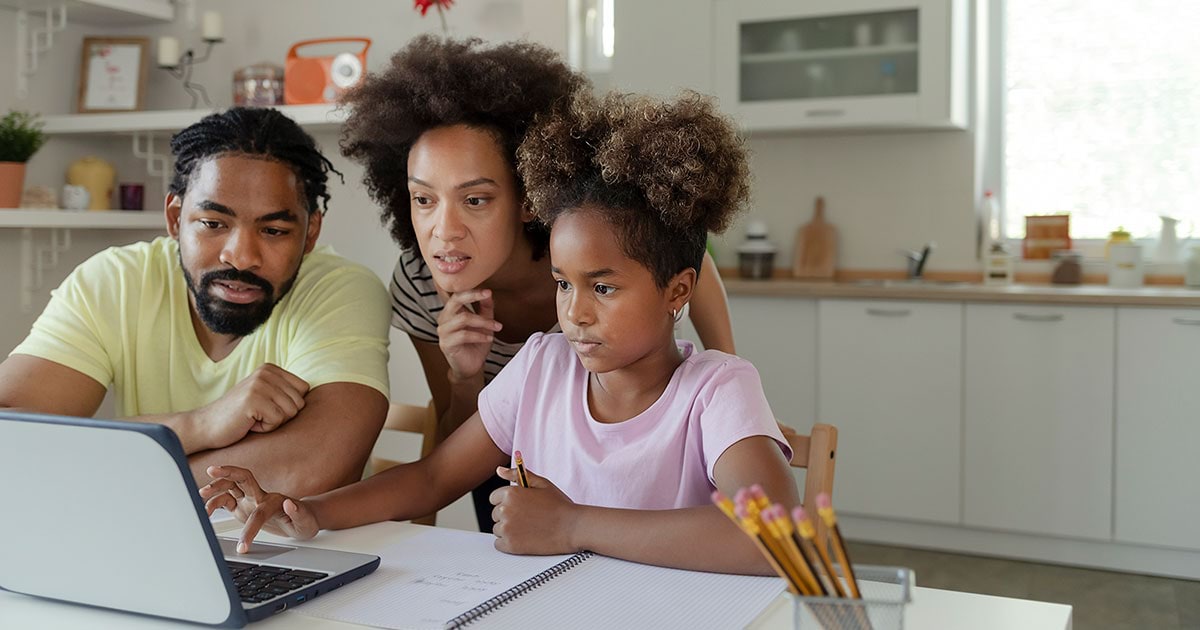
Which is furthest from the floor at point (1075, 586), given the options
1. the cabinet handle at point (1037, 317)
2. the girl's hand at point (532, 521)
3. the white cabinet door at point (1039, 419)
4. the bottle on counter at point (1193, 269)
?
the girl's hand at point (532, 521)

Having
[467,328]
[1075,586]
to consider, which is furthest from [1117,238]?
[467,328]

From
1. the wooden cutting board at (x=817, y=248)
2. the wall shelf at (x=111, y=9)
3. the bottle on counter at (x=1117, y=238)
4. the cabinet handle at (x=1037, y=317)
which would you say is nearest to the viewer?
the cabinet handle at (x=1037, y=317)

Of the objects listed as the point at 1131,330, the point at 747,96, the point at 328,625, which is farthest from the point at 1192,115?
the point at 328,625

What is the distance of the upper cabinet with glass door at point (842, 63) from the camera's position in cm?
396

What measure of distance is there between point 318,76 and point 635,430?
2689 millimetres

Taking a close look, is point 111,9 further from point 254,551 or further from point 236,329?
point 254,551

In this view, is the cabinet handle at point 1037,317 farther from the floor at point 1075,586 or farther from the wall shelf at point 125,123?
the wall shelf at point 125,123

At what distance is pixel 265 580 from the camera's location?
113cm

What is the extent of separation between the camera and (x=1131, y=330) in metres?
3.56

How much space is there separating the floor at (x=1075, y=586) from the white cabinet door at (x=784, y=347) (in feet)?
1.83

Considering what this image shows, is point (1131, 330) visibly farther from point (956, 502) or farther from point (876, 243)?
point (876, 243)

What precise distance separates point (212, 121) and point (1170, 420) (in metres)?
3.00

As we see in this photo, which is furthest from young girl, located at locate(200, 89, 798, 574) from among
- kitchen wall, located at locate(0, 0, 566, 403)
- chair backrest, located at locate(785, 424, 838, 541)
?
kitchen wall, located at locate(0, 0, 566, 403)

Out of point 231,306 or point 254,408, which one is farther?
point 231,306
